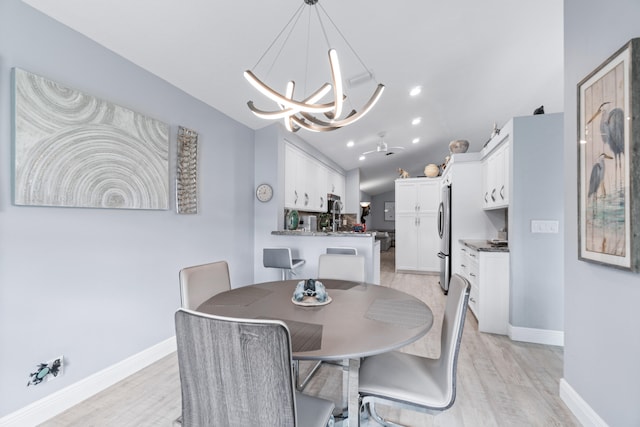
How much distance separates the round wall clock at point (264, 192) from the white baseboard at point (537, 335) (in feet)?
9.77

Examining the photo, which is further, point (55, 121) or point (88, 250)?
point (88, 250)

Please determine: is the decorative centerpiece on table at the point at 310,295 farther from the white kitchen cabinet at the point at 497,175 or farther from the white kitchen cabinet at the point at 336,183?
the white kitchen cabinet at the point at 336,183

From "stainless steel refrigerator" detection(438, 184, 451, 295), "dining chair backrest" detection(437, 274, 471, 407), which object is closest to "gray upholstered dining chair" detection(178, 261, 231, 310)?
"dining chair backrest" detection(437, 274, 471, 407)

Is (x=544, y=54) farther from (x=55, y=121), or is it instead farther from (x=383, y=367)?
(x=55, y=121)

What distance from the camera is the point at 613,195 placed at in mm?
1312

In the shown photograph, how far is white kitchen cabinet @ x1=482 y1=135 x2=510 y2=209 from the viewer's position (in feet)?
9.87

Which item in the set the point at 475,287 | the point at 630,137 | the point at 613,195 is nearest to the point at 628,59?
the point at 630,137

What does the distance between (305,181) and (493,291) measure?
2932mm

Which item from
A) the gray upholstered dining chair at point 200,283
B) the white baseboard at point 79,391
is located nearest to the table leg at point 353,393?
the gray upholstered dining chair at point 200,283

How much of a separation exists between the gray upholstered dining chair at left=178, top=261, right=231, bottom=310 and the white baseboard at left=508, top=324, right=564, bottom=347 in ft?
8.71

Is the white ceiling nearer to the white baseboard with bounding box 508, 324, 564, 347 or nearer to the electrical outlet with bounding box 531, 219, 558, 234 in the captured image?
the electrical outlet with bounding box 531, 219, 558, 234

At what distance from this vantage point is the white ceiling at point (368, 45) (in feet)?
5.97

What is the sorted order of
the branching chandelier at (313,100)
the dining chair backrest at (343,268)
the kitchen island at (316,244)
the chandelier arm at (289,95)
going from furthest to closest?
the kitchen island at (316,244)
the dining chair backrest at (343,268)
the chandelier arm at (289,95)
the branching chandelier at (313,100)

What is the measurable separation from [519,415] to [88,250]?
111 inches
